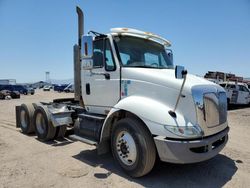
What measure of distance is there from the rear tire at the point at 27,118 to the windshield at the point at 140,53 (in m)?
4.35

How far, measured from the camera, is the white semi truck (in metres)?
3.76

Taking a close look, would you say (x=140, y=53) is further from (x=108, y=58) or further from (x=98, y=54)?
(x=98, y=54)

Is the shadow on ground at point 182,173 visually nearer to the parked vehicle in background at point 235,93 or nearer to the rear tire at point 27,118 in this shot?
the rear tire at point 27,118

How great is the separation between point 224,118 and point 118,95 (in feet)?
7.04

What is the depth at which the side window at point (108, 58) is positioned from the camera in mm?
4887

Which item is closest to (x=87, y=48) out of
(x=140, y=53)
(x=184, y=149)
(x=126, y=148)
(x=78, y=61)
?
(x=140, y=53)

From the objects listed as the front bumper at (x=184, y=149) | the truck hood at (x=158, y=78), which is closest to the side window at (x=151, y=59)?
the truck hood at (x=158, y=78)

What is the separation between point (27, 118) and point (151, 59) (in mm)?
4778

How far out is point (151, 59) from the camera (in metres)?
5.27

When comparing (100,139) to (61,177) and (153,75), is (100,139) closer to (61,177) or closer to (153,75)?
(61,177)

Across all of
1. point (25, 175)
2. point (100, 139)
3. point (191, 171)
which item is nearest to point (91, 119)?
point (100, 139)

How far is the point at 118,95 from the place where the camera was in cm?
481

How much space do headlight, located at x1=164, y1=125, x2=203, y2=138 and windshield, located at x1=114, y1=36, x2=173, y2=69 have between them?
5.59 feet

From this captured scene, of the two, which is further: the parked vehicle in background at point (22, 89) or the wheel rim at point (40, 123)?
the parked vehicle in background at point (22, 89)
